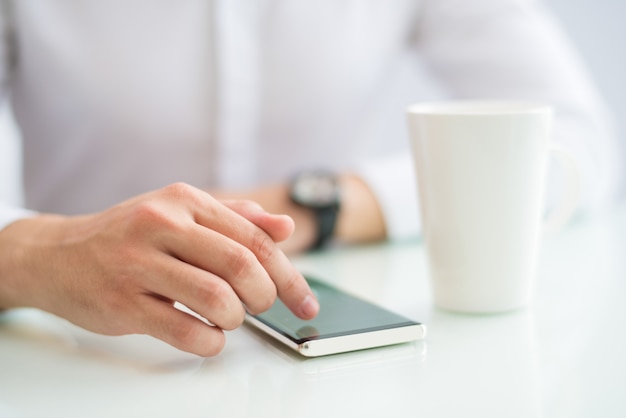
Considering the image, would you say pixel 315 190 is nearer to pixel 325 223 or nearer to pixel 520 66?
pixel 325 223

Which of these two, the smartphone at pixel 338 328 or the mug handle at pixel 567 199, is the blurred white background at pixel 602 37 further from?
the smartphone at pixel 338 328

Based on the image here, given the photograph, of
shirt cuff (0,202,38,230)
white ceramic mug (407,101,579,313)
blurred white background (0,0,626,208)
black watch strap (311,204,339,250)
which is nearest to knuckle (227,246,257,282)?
white ceramic mug (407,101,579,313)

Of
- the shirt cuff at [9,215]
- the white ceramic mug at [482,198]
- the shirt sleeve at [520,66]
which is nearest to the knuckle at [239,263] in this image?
the white ceramic mug at [482,198]

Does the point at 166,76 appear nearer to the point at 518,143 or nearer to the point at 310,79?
the point at 310,79

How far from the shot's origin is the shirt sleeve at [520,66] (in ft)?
3.34

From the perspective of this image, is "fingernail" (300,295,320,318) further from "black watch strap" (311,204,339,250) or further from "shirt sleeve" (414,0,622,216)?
"shirt sleeve" (414,0,622,216)

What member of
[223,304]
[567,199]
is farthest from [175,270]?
[567,199]

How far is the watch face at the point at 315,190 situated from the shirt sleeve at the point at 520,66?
0.34 meters

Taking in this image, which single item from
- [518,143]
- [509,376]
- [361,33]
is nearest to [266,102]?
[361,33]

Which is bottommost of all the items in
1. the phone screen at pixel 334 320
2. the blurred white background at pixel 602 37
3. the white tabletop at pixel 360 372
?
the white tabletop at pixel 360 372

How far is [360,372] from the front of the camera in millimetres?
436

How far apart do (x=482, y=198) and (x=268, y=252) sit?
6.6 inches

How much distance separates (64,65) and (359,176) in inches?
18.3

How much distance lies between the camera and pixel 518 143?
1.70ft
